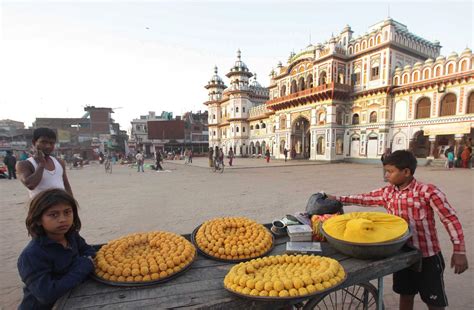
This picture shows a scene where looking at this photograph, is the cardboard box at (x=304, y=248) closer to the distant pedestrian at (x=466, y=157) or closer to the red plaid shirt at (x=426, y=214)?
the red plaid shirt at (x=426, y=214)

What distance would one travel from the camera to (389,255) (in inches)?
72.6

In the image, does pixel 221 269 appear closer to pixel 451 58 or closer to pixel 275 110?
pixel 451 58

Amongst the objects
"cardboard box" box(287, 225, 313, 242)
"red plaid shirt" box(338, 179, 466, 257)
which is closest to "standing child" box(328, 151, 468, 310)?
"red plaid shirt" box(338, 179, 466, 257)

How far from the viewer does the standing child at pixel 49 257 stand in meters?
1.35

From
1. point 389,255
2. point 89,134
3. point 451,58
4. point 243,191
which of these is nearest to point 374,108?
point 451,58

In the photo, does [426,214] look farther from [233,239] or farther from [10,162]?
[10,162]

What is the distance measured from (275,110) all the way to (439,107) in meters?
18.2

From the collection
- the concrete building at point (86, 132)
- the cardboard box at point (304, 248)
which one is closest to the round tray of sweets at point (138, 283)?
the cardboard box at point (304, 248)

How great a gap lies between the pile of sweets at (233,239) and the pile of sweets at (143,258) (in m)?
0.18

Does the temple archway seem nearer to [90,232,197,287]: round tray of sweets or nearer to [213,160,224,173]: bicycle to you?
[213,160,224,173]: bicycle

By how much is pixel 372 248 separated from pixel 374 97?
85.4 feet

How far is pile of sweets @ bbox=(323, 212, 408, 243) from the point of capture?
5.82ft

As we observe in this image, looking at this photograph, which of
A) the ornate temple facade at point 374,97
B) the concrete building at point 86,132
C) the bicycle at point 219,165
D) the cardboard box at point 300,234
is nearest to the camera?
the cardboard box at point 300,234

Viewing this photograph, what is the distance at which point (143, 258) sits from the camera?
1.71 meters
